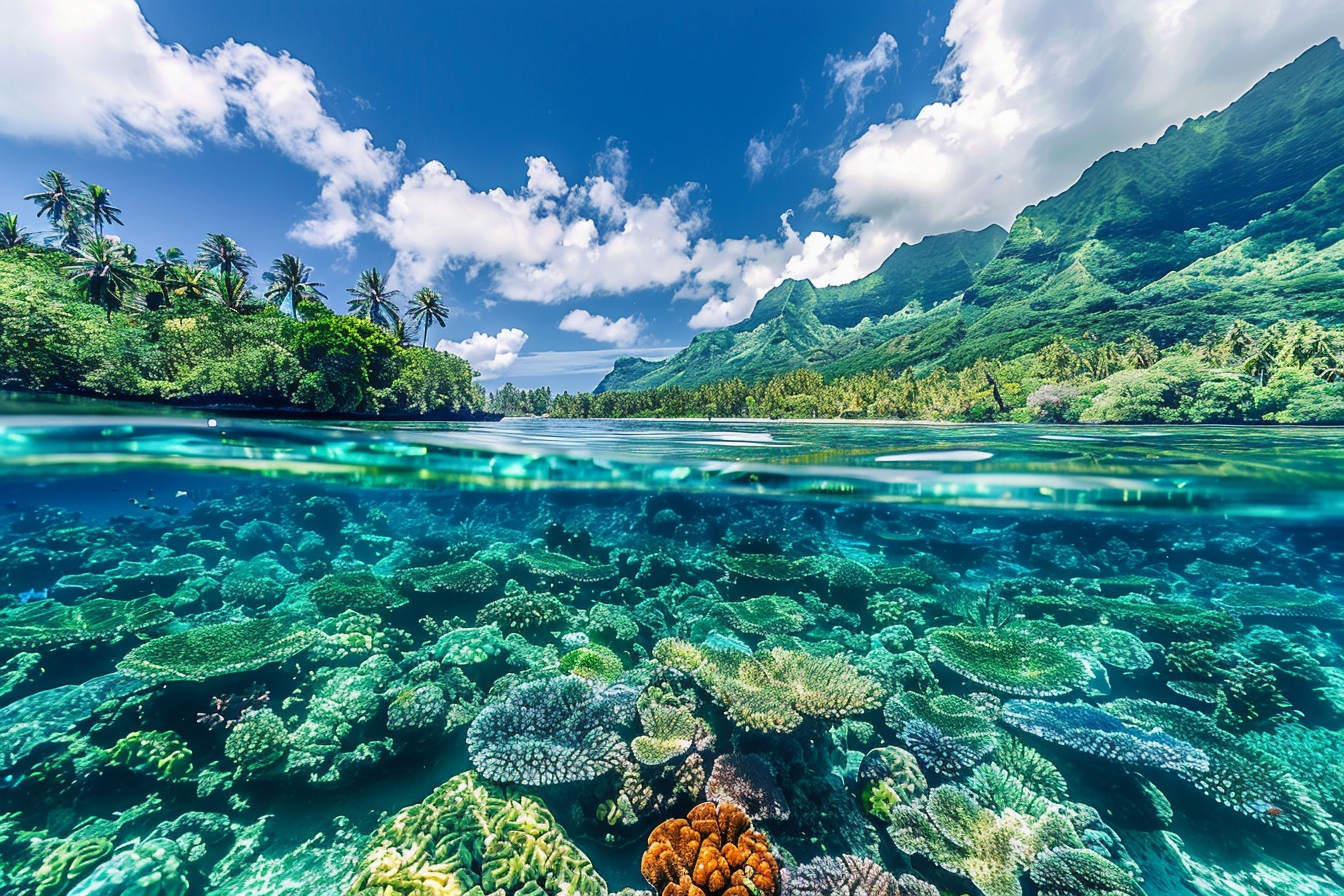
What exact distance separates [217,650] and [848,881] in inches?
375

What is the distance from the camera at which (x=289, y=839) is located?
543 centimetres

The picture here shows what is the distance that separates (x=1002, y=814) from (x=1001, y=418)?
42711mm

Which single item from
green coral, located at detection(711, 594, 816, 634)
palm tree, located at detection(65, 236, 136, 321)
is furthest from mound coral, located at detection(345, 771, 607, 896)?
palm tree, located at detection(65, 236, 136, 321)

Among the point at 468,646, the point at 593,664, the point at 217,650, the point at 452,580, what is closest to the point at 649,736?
the point at 593,664

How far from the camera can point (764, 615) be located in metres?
9.21

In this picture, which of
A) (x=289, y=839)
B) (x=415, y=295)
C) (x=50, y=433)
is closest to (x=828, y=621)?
(x=289, y=839)

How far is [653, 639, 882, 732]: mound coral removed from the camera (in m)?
6.29

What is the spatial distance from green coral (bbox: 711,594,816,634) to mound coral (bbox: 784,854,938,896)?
414 cm

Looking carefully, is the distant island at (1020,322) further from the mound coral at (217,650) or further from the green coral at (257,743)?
the green coral at (257,743)

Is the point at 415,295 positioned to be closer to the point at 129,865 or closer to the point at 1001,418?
the point at 129,865

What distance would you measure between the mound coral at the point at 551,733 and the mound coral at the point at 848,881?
7.81ft

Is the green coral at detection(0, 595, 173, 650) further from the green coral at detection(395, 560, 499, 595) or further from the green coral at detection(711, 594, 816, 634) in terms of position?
the green coral at detection(711, 594, 816, 634)

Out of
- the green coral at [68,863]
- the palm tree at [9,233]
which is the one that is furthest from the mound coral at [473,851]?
the palm tree at [9,233]

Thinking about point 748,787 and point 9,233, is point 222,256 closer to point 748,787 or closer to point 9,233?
point 9,233
